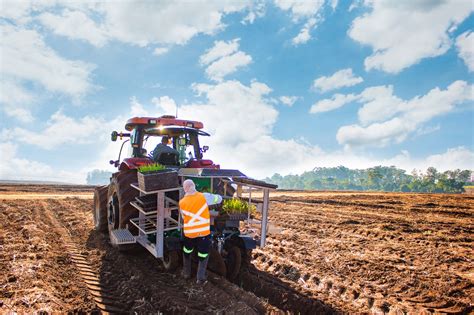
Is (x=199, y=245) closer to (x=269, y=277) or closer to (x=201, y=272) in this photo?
(x=201, y=272)

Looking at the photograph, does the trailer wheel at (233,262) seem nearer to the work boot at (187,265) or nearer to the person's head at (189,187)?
the work boot at (187,265)

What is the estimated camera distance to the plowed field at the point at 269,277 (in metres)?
4.24

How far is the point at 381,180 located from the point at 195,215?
448 ft

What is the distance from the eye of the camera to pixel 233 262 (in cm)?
533

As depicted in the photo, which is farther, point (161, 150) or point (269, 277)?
point (161, 150)

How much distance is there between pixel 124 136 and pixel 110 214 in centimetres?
215

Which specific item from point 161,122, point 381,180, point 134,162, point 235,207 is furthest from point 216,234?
point 381,180

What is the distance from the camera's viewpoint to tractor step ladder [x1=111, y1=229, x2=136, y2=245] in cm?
530

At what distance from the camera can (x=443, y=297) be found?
4.71m

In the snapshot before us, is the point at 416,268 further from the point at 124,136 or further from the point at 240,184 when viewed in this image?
the point at 124,136

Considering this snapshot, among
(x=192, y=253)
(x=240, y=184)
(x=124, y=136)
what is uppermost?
(x=124, y=136)

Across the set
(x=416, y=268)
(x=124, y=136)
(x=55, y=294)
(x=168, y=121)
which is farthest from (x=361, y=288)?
(x=124, y=136)

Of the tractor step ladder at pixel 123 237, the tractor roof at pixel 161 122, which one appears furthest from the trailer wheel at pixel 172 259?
the tractor roof at pixel 161 122

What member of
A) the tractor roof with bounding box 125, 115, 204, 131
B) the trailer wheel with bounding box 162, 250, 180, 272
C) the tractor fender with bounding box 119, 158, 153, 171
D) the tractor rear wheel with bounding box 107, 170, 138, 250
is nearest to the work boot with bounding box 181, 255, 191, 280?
the trailer wheel with bounding box 162, 250, 180, 272
